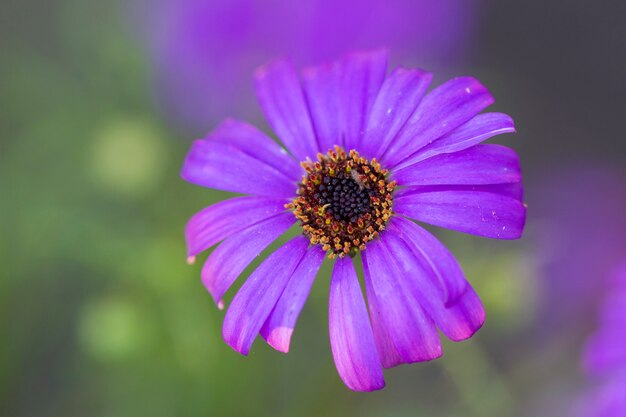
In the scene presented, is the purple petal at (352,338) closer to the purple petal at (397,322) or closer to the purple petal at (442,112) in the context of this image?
the purple petal at (397,322)

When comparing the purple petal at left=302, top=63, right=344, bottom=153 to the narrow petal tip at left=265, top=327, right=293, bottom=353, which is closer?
the narrow petal tip at left=265, top=327, right=293, bottom=353

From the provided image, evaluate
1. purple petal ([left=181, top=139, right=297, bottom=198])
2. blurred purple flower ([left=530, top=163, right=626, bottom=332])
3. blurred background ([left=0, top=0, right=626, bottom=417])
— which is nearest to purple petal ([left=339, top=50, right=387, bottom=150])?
purple petal ([left=181, top=139, right=297, bottom=198])

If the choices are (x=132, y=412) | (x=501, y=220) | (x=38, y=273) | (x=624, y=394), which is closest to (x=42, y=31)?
(x=38, y=273)

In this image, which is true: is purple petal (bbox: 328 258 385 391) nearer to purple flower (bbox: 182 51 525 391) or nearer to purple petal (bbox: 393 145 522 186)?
purple flower (bbox: 182 51 525 391)

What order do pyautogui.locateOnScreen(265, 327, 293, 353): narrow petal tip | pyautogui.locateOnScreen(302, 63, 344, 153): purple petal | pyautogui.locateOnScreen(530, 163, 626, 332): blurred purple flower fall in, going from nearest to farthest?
pyautogui.locateOnScreen(265, 327, 293, 353): narrow petal tip → pyautogui.locateOnScreen(302, 63, 344, 153): purple petal → pyautogui.locateOnScreen(530, 163, 626, 332): blurred purple flower

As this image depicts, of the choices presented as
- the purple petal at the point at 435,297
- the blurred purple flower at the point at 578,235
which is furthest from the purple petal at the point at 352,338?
the blurred purple flower at the point at 578,235

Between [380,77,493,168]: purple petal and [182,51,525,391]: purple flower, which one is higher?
[380,77,493,168]: purple petal

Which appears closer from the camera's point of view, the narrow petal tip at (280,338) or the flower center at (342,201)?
the narrow petal tip at (280,338)

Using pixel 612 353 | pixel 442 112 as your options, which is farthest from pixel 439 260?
pixel 612 353
